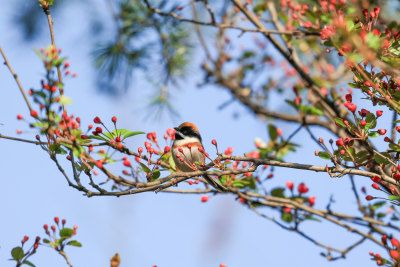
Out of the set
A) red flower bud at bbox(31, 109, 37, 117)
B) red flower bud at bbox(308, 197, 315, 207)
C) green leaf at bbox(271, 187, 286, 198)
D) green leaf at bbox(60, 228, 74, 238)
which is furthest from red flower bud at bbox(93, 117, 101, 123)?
red flower bud at bbox(308, 197, 315, 207)

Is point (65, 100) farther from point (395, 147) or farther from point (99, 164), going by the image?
point (395, 147)

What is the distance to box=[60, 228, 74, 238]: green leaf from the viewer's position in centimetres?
324

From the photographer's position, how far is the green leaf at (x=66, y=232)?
3242 mm

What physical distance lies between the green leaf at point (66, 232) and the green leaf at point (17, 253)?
27 centimetres

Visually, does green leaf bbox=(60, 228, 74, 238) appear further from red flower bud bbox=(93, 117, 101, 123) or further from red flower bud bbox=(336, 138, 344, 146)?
red flower bud bbox=(336, 138, 344, 146)

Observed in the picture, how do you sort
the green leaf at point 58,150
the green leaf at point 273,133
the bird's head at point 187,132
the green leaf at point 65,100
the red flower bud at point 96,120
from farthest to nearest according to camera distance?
the green leaf at point 273,133
the bird's head at point 187,132
the red flower bud at point 96,120
the green leaf at point 58,150
the green leaf at point 65,100

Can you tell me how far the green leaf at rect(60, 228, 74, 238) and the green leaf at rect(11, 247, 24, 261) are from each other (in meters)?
0.27

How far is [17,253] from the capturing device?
125 inches

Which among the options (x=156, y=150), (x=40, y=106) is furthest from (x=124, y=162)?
(x=40, y=106)

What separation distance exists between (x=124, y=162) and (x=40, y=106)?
1.04 m

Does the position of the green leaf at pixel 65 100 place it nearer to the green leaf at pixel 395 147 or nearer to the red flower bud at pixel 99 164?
the red flower bud at pixel 99 164

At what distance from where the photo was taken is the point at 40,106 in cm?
255

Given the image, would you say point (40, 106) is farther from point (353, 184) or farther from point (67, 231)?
point (353, 184)


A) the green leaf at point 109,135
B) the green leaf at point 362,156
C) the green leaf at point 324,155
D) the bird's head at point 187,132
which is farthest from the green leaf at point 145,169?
the bird's head at point 187,132
